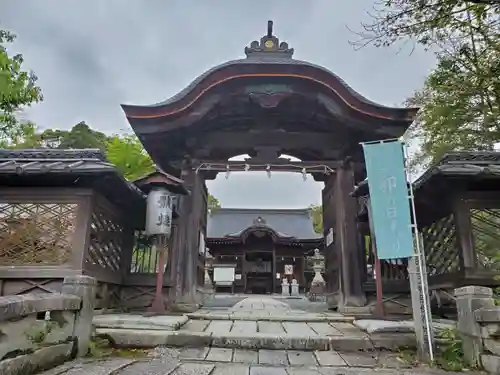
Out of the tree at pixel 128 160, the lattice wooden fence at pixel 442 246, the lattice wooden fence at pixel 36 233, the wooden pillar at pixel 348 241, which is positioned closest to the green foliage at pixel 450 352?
the lattice wooden fence at pixel 442 246

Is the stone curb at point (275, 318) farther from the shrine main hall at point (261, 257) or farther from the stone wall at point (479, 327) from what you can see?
the shrine main hall at point (261, 257)

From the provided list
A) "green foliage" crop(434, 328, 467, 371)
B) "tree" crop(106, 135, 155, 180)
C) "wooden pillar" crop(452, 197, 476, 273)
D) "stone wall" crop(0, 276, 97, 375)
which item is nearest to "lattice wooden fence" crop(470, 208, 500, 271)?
"wooden pillar" crop(452, 197, 476, 273)

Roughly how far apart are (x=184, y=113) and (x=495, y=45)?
5.08 meters

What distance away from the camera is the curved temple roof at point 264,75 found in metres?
6.47

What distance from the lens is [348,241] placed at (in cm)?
667

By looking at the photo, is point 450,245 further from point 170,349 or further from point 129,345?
point 129,345

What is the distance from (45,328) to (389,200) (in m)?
3.37

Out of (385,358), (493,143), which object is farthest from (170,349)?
(493,143)

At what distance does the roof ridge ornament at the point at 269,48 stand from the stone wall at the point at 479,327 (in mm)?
5375

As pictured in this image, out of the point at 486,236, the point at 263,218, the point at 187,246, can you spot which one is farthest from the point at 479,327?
the point at 263,218

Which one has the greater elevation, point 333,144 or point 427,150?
point 427,150

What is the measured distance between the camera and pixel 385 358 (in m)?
3.55

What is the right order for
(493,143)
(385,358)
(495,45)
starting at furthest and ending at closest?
(493,143), (495,45), (385,358)

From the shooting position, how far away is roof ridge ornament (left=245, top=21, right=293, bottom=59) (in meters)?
7.31
